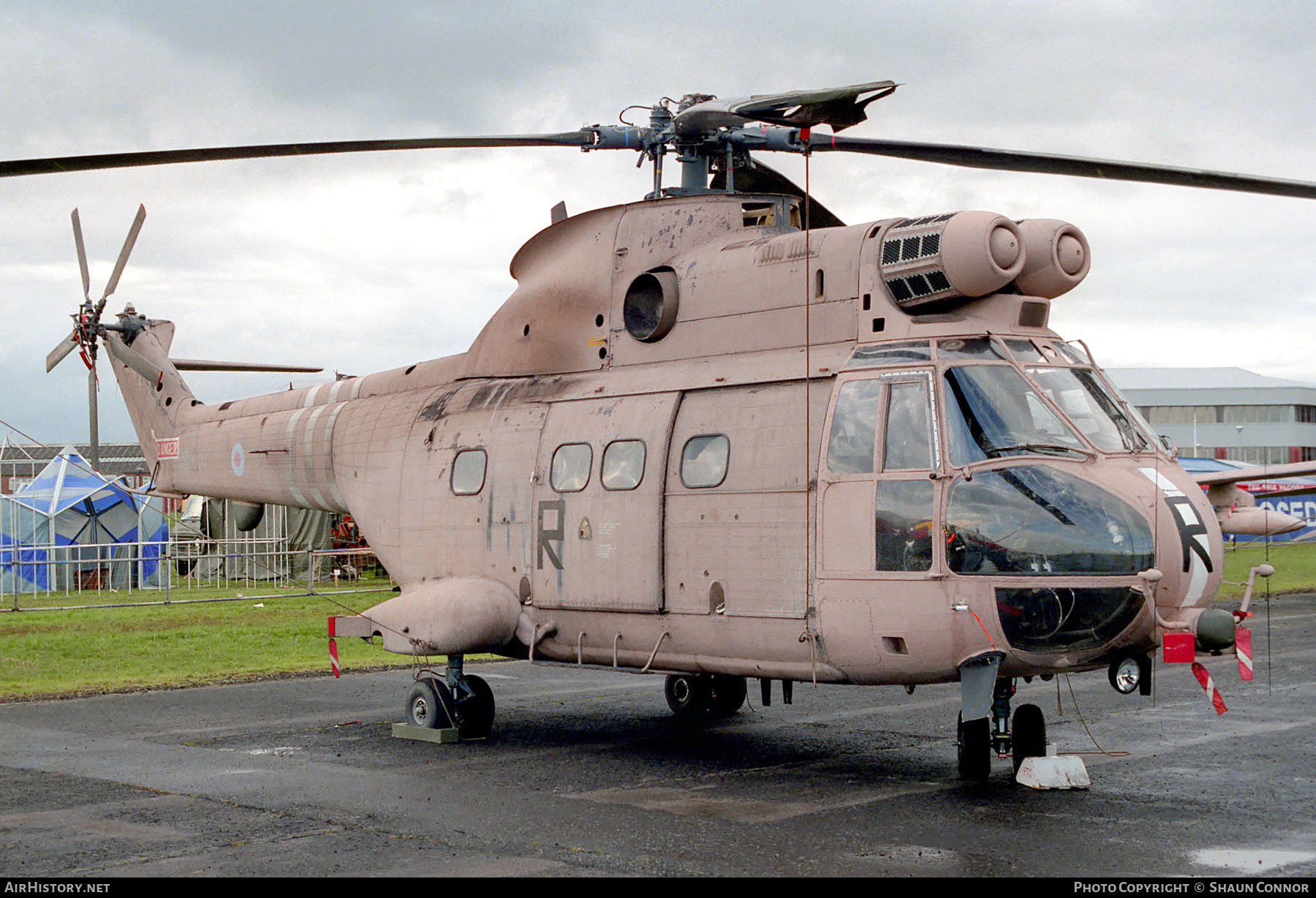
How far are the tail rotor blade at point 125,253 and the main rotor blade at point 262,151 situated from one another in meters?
8.17

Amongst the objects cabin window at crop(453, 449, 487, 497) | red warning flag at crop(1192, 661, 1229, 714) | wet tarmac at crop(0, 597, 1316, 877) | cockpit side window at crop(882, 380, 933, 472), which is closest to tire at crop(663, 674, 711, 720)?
wet tarmac at crop(0, 597, 1316, 877)

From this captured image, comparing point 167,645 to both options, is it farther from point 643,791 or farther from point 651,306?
point 643,791

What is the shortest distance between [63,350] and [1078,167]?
45.2ft

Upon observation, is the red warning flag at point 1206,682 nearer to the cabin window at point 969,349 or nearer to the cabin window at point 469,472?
the cabin window at point 969,349

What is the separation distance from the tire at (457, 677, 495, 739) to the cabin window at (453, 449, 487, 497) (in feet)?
6.08

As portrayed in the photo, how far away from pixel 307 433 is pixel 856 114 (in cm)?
792

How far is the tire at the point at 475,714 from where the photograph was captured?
12.0 m

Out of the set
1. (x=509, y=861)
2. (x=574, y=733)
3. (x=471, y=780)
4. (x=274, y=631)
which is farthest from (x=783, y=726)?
(x=274, y=631)

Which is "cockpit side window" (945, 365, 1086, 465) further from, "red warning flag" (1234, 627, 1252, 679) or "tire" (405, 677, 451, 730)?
"tire" (405, 677, 451, 730)

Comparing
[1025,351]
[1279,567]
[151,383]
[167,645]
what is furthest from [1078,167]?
Result: [1279,567]

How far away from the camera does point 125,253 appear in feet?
57.6

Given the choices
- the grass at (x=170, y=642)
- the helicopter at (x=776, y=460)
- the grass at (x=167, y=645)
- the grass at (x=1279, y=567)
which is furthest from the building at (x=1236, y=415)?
the helicopter at (x=776, y=460)

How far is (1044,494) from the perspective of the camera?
842cm

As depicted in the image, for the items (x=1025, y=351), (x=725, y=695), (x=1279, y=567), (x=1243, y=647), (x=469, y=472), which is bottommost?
(x=1279, y=567)
